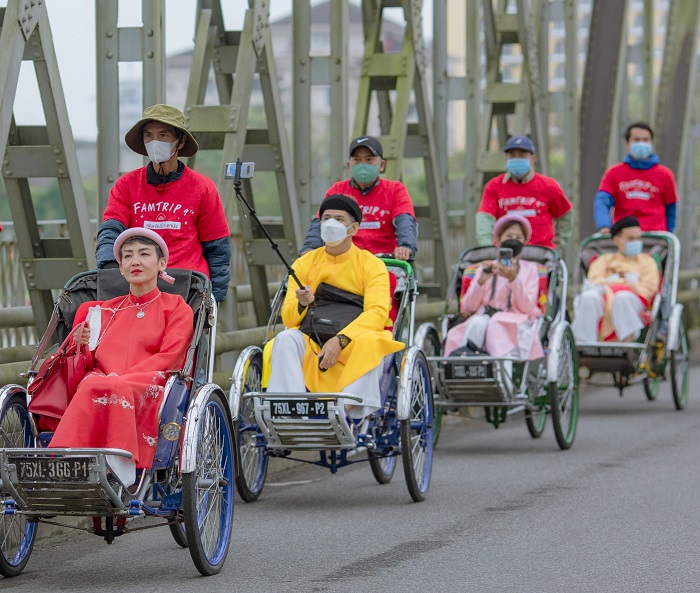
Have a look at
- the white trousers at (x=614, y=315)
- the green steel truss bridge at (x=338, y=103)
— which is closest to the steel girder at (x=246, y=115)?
the green steel truss bridge at (x=338, y=103)

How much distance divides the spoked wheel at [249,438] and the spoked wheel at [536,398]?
2.60 m

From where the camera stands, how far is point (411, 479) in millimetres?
9156

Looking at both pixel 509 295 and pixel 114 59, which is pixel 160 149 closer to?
pixel 114 59

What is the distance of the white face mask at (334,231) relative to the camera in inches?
365

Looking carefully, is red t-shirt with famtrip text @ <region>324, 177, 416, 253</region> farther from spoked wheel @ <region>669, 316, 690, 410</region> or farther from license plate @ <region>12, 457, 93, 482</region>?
license plate @ <region>12, 457, 93, 482</region>

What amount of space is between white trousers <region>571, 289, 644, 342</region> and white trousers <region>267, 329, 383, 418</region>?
4938 mm

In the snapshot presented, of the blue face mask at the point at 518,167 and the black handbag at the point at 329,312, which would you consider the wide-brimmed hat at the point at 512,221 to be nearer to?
the blue face mask at the point at 518,167

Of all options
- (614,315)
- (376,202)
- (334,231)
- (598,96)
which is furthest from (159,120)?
(598,96)

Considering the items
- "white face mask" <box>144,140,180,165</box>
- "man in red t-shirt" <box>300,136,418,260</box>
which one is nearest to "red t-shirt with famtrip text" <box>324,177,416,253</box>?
"man in red t-shirt" <box>300,136,418,260</box>

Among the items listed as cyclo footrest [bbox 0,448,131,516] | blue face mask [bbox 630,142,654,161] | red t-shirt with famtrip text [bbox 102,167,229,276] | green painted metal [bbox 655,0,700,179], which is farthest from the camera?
green painted metal [bbox 655,0,700,179]

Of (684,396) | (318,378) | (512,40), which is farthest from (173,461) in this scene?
(512,40)

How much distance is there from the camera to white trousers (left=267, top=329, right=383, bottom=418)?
29.3 ft

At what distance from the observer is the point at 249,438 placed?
934 centimetres

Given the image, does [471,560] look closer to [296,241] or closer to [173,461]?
[173,461]
